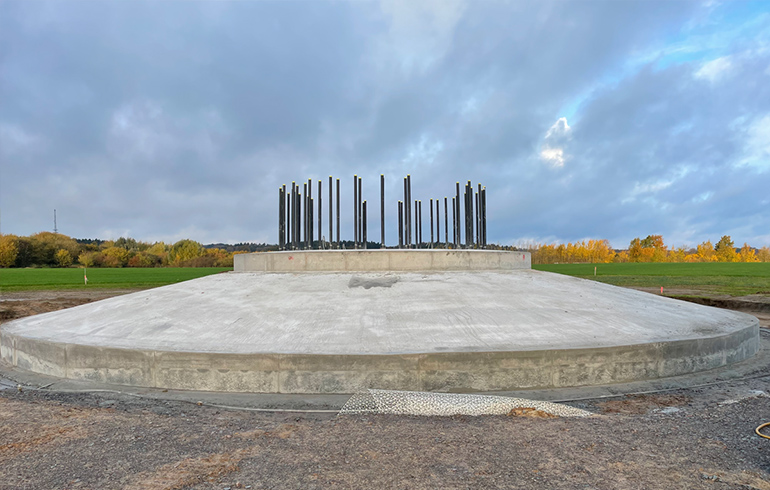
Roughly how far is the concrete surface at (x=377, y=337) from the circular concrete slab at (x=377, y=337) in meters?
0.02

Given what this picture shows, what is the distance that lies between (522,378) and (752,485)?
100 inches

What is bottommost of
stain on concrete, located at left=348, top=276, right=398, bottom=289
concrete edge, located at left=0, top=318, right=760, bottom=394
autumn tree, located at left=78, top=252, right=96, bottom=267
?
concrete edge, located at left=0, top=318, right=760, bottom=394

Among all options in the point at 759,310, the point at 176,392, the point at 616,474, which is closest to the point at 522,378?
the point at 616,474

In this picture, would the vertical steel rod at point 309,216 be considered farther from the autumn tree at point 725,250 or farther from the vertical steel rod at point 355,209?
the autumn tree at point 725,250

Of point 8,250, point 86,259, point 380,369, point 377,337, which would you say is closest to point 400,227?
point 377,337

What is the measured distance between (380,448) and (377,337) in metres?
2.20

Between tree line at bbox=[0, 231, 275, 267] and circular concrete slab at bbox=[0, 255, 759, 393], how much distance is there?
188 feet

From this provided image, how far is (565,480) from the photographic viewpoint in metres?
3.36

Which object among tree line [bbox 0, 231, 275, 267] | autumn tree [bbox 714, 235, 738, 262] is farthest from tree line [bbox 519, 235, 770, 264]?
tree line [bbox 0, 231, 275, 267]

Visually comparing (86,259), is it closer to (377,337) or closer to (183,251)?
(183,251)

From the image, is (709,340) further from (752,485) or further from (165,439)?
(165,439)

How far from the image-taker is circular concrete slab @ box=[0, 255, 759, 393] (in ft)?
18.1

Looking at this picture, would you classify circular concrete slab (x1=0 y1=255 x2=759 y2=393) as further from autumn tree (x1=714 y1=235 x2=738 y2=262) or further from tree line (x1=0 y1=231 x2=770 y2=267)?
autumn tree (x1=714 y1=235 x2=738 y2=262)

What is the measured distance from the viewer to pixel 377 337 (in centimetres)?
609
